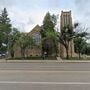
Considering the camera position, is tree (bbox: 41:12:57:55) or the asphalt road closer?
the asphalt road

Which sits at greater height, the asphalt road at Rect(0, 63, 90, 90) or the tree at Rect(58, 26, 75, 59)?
the tree at Rect(58, 26, 75, 59)

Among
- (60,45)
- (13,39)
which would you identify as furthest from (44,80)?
(60,45)

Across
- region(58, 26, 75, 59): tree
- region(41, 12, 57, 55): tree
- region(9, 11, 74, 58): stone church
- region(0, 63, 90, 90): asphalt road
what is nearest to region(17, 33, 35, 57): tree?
region(41, 12, 57, 55): tree

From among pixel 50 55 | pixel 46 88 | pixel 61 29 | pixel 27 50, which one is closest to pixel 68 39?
pixel 61 29

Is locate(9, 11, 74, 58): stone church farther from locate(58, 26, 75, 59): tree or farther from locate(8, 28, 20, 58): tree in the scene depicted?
locate(58, 26, 75, 59): tree

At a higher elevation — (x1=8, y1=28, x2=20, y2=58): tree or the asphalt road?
(x1=8, y1=28, x2=20, y2=58): tree

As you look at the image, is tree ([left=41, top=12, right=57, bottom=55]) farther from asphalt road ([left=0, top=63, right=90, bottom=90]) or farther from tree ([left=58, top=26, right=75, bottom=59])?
asphalt road ([left=0, top=63, right=90, bottom=90])

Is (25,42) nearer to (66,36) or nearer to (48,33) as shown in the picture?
(48,33)

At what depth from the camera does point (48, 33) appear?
233 feet

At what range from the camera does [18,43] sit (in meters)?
72.3

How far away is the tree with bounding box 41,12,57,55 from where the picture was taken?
240 feet

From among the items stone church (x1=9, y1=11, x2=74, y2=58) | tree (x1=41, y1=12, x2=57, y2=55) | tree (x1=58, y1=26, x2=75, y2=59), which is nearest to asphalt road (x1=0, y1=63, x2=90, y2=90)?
tree (x1=58, y1=26, x2=75, y2=59)

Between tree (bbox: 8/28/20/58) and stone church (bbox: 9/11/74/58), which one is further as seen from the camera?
stone church (bbox: 9/11/74/58)

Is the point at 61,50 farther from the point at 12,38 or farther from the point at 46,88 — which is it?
the point at 46,88
